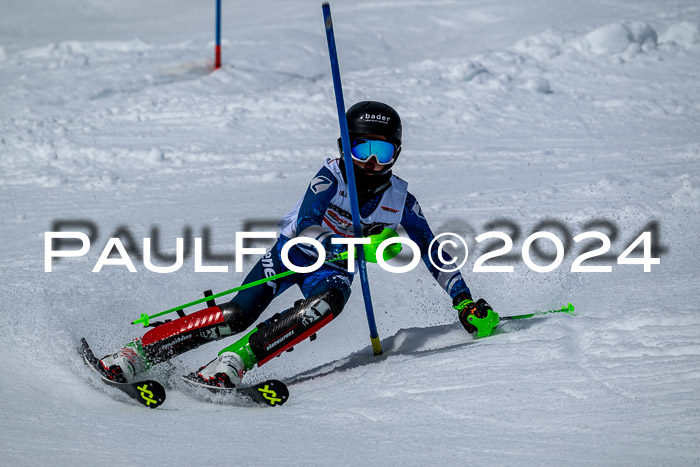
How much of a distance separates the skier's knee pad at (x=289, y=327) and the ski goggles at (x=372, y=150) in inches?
31.5

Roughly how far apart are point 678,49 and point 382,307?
7956 mm

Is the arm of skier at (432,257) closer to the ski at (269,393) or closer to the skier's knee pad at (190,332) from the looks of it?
the skier's knee pad at (190,332)

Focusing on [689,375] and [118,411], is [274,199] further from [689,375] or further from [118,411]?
[689,375]

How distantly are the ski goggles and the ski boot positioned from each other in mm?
1572

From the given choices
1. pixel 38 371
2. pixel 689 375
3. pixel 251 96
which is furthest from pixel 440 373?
pixel 251 96

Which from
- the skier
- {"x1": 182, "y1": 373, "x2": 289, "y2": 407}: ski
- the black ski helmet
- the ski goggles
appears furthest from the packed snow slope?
the black ski helmet

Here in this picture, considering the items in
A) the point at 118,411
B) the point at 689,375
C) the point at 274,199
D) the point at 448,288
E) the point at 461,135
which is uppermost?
the point at 461,135

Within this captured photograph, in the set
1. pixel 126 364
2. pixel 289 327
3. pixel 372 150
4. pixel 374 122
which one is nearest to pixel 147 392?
pixel 126 364

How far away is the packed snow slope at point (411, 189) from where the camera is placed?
10.9 ft

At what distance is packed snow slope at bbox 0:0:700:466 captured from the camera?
3.32 meters

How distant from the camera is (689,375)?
347 cm

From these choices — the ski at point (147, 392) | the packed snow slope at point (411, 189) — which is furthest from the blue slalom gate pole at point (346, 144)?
the ski at point (147, 392)

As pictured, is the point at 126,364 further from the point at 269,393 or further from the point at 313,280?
the point at 313,280

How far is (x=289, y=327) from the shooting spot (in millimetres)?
4016
